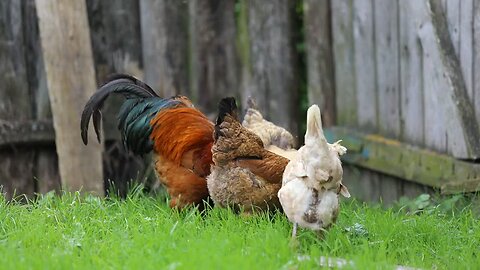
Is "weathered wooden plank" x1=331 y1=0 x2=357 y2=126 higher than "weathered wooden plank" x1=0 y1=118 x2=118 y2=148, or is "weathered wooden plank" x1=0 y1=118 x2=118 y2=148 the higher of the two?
"weathered wooden plank" x1=331 y1=0 x2=357 y2=126

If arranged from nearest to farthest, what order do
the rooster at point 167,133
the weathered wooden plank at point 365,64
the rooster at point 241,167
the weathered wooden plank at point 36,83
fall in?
the rooster at point 241,167, the rooster at point 167,133, the weathered wooden plank at point 365,64, the weathered wooden plank at point 36,83

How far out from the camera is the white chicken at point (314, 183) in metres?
5.35

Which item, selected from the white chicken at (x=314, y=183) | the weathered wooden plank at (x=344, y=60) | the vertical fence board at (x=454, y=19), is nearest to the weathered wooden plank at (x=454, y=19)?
the vertical fence board at (x=454, y=19)

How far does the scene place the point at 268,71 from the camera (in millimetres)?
8703

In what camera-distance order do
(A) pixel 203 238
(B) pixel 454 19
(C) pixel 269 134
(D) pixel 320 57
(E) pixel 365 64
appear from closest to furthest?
(A) pixel 203 238, (C) pixel 269 134, (B) pixel 454 19, (E) pixel 365 64, (D) pixel 320 57

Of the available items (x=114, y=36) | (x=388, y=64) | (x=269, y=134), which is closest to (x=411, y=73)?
(x=388, y=64)

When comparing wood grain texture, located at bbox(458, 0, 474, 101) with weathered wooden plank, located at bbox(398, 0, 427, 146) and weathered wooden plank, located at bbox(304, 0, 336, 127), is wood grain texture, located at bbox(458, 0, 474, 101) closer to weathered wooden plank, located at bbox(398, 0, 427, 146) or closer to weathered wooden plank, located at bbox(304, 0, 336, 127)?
weathered wooden plank, located at bbox(398, 0, 427, 146)

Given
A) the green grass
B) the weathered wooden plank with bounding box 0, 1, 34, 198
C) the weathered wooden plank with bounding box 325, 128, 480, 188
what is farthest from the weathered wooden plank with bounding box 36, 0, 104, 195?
the weathered wooden plank with bounding box 325, 128, 480, 188

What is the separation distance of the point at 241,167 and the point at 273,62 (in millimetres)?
2589

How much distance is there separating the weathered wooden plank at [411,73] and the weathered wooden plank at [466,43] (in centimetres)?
43

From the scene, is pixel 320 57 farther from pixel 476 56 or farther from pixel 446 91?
pixel 476 56

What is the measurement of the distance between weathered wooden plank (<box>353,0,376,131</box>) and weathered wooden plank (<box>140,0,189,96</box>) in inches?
67.9

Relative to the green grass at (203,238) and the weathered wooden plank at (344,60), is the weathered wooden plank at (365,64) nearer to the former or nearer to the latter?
the weathered wooden plank at (344,60)

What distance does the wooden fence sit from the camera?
313 inches
